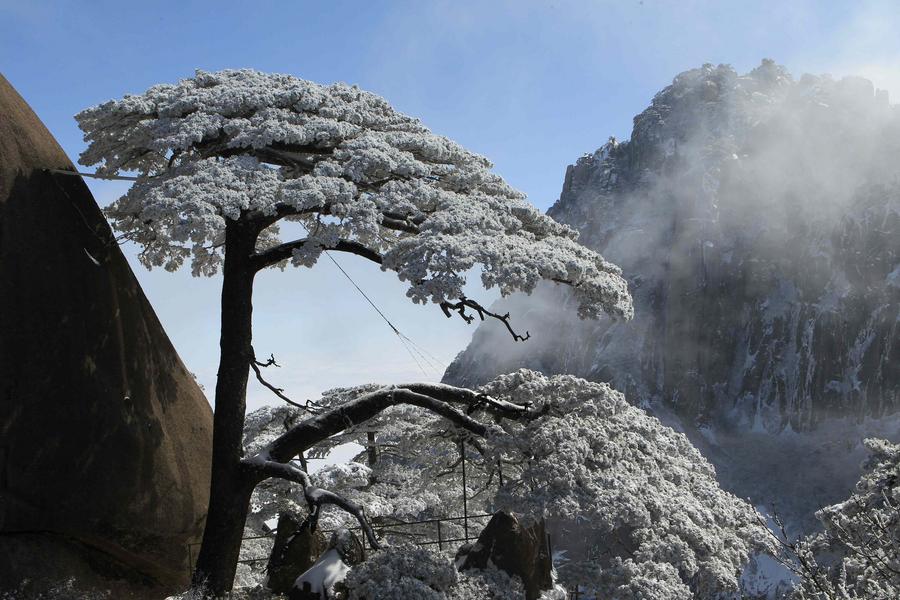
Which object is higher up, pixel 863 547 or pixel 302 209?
pixel 302 209

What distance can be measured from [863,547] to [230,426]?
9316 mm

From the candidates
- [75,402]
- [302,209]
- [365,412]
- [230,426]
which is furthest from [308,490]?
[302,209]

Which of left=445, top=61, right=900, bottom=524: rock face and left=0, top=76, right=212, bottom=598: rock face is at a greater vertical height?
left=445, top=61, right=900, bottom=524: rock face

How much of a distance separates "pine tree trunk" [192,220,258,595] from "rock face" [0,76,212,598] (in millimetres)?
1138

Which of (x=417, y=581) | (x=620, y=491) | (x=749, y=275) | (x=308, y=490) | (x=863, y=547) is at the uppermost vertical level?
(x=749, y=275)

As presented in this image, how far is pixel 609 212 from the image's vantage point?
153500 mm

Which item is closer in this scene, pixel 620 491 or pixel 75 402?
pixel 620 491

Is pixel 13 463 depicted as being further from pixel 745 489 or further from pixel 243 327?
pixel 745 489

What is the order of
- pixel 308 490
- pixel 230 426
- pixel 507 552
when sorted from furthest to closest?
pixel 230 426 → pixel 308 490 → pixel 507 552

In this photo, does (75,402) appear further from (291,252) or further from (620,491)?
(620,491)

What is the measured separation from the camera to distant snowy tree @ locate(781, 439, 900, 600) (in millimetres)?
9633

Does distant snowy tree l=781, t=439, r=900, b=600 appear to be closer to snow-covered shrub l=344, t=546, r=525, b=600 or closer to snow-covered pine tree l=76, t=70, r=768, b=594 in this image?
snow-covered pine tree l=76, t=70, r=768, b=594

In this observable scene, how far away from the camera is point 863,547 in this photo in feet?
36.0

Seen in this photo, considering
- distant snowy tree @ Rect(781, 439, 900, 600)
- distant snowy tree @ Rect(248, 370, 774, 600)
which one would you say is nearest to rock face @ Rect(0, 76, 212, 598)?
distant snowy tree @ Rect(248, 370, 774, 600)
